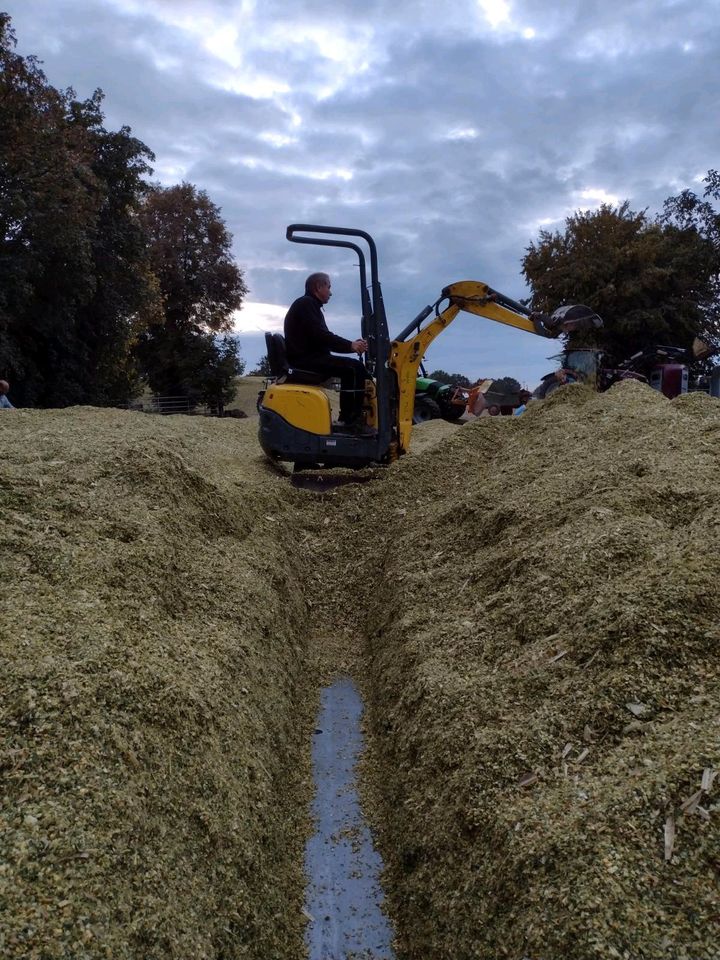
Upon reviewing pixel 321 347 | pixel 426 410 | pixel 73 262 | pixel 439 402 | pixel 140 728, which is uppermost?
pixel 73 262

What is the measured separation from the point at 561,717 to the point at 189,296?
3128 cm

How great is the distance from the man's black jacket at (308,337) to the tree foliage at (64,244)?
11.6 m

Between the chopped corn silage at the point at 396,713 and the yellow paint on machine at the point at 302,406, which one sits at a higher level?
the yellow paint on machine at the point at 302,406

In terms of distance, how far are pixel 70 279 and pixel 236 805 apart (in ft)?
59.0

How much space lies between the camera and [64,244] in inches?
662

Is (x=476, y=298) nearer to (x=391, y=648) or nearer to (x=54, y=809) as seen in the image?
(x=391, y=648)

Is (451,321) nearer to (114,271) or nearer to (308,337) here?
(308,337)

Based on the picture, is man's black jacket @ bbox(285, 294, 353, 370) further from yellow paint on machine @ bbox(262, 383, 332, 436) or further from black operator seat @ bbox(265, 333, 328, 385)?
yellow paint on machine @ bbox(262, 383, 332, 436)

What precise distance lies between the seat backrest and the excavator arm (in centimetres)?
96

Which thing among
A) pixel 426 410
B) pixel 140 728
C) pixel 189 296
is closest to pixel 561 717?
pixel 140 728

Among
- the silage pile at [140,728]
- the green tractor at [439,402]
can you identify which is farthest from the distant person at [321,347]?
the green tractor at [439,402]

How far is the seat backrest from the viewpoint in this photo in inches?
280

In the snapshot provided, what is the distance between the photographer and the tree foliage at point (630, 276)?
2284 cm

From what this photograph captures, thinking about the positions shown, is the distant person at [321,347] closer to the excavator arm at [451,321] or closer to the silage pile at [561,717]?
the excavator arm at [451,321]
